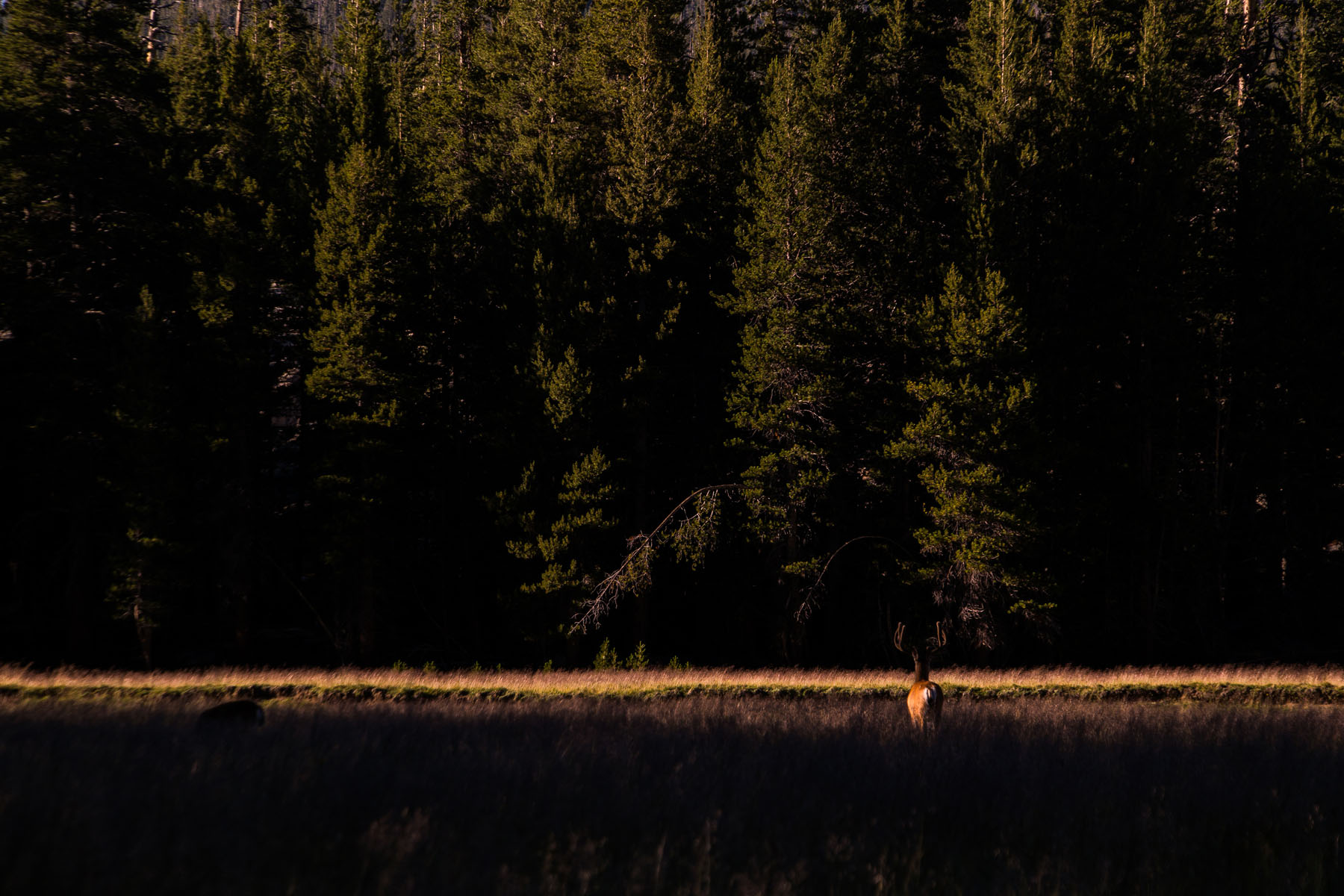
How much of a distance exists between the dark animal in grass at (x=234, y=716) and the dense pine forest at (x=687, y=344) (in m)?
15.5

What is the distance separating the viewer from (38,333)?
2720cm

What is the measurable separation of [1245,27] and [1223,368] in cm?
1359

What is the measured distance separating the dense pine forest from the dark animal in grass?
15.5 metres

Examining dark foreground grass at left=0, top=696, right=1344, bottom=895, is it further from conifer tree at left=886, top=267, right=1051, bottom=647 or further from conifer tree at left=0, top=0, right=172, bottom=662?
conifer tree at left=0, top=0, right=172, bottom=662

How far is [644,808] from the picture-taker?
24.8 ft

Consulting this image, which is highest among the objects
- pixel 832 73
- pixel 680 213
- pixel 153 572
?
pixel 832 73

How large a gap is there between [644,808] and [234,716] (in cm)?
568

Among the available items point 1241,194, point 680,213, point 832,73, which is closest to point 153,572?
point 680,213

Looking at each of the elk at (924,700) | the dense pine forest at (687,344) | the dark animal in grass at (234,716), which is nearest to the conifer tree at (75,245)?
the dense pine forest at (687,344)

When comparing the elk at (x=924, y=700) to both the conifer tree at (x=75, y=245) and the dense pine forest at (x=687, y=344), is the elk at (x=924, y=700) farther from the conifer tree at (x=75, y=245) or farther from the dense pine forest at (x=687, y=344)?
the conifer tree at (x=75, y=245)

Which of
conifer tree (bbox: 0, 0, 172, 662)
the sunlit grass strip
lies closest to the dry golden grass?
the sunlit grass strip

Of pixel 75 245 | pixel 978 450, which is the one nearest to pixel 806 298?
pixel 978 450

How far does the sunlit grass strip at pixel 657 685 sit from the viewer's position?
16.2m

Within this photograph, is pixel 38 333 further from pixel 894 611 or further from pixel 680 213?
pixel 894 611
